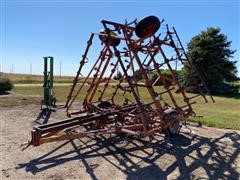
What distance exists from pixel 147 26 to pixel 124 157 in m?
3.09

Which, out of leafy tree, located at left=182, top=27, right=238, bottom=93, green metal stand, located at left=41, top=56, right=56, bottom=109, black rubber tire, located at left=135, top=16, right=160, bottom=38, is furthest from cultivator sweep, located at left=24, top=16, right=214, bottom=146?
leafy tree, located at left=182, top=27, right=238, bottom=93

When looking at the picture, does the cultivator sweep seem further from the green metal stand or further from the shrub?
the shrub

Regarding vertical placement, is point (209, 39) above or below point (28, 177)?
above

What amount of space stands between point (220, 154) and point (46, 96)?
7.86 m

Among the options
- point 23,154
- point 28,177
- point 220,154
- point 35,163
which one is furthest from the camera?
point 220,154

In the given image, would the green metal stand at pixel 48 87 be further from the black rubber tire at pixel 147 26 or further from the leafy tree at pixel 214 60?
the leafy tree at pixel 214 60

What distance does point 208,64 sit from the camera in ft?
80.5

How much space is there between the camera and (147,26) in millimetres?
6906

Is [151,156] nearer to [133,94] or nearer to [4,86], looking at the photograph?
[133,94]

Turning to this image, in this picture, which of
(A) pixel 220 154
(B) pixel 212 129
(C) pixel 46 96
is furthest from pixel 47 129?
(C) pixel 46 96

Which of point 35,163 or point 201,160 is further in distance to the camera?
point 201,160

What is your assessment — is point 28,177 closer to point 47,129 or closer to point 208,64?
point 47,129

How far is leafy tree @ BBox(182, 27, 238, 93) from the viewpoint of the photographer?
24375 millimetres

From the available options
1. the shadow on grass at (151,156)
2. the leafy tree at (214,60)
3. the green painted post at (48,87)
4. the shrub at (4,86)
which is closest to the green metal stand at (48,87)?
the green painted post at (48,87)
